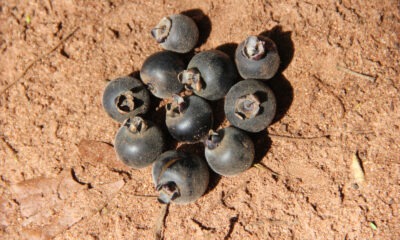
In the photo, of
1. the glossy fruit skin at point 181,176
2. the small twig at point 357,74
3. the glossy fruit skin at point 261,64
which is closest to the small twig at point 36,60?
the glossy fruit skin at point 181,176

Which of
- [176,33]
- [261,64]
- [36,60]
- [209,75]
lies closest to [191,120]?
[209,75]

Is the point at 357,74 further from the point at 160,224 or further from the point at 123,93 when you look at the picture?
the point at 160,224

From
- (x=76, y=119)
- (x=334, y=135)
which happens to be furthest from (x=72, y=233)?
(x=334, y=135)

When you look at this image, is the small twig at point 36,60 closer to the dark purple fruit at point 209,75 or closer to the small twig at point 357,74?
the dark purple fruit at point 209,75

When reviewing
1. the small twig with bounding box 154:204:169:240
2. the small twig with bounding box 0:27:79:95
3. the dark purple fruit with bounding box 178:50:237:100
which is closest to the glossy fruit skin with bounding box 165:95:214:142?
the dark purple fruit with bounding box 178:50:237:100

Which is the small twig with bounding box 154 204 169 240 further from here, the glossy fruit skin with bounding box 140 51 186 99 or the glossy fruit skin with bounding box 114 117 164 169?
the glossy fruit skin with bounding box 140 51 186 99

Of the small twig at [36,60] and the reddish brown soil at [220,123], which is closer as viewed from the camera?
the reddish brown soil at [220,123]

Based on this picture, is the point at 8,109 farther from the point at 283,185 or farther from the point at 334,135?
the point at 334,135
